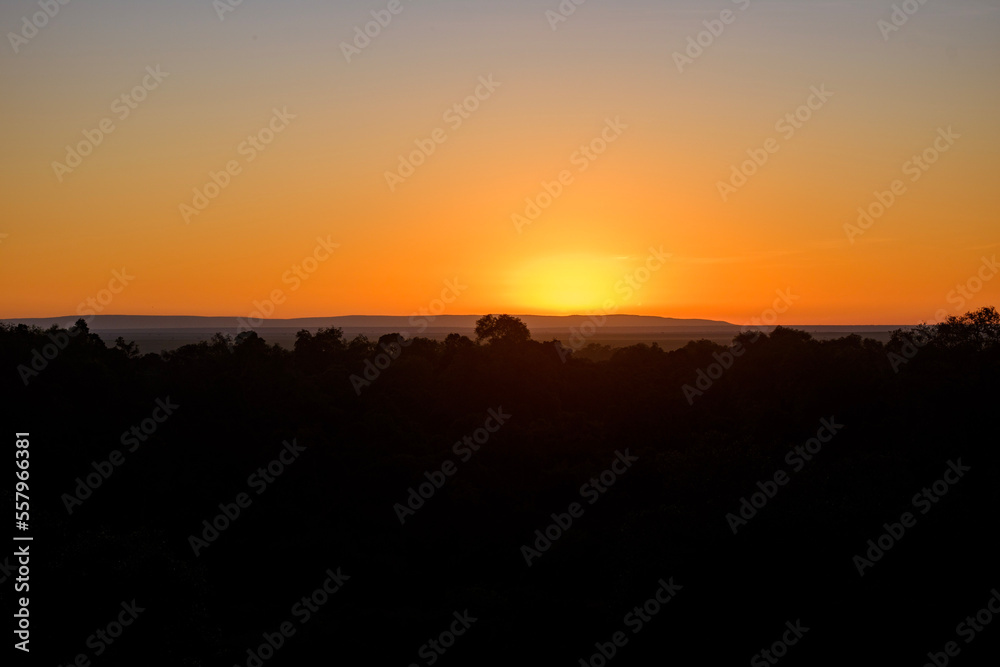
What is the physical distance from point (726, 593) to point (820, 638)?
258 centimetres

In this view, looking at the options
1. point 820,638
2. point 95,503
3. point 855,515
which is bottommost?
point 820,638

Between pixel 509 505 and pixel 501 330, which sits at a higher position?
pixel 501 330

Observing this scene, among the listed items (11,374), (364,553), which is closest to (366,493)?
(364,553)

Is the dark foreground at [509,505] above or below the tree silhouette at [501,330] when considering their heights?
below

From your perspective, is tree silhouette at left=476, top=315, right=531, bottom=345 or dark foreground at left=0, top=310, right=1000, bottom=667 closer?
dark foreground at left=0, top=310, right=1000, bottom=667

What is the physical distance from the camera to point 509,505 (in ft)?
130

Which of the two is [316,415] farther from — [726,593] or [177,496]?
[726,593]

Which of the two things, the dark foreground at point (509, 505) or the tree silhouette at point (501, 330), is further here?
the tree silhouette at point (501, 330)

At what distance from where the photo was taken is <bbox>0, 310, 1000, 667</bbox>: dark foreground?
22516mm

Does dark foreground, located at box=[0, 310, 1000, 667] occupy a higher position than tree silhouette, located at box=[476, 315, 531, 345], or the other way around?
tree silhouette, located at box=[476, 315, 531, 345]

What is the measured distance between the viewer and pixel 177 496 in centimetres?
3703

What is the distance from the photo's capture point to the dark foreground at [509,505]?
22.5m

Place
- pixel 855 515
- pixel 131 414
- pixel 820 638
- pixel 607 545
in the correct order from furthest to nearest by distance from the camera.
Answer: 1. pixel 131 414
2. pixel 607 545
3. pixel 855 515
4. pixel 820 638

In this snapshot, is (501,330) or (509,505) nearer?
(509,505)
